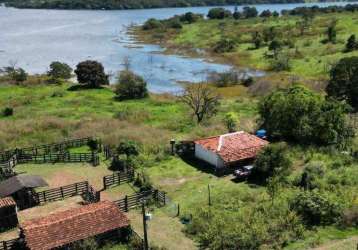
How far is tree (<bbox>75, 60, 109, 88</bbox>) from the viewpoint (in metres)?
70.5

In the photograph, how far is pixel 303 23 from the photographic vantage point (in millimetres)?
118312

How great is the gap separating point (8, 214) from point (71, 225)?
5.19m

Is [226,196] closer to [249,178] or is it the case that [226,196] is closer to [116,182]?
[249,178]

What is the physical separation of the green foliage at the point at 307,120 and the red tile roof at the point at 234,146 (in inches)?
146

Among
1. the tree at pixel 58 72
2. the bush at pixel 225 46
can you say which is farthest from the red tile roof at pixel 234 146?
the bush at pixel 225 46

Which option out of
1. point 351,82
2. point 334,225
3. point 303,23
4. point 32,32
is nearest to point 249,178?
point 334,225

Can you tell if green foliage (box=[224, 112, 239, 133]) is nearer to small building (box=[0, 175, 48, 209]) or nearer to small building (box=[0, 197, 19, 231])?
small building (box=[0, 175, 48, 209])

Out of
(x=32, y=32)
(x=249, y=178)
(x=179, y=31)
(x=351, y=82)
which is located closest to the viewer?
(x=249, y=178)

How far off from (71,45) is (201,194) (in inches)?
3879

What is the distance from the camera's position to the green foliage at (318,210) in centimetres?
2805

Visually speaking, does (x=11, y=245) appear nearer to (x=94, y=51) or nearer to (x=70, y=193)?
(x=70, y=193)

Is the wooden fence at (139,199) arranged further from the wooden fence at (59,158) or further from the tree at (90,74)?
the tree at (90,74)

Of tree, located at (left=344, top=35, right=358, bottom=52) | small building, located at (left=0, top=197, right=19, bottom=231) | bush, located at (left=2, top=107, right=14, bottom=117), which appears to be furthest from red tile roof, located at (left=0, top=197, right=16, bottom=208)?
tree, located at (left=344, top=35, right=358, bottom=52)

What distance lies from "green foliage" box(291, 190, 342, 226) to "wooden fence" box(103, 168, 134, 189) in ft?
41.8
